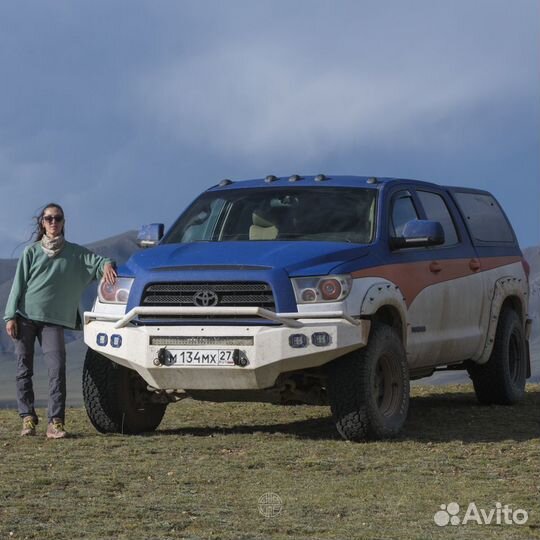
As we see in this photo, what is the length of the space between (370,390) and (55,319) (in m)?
2.68

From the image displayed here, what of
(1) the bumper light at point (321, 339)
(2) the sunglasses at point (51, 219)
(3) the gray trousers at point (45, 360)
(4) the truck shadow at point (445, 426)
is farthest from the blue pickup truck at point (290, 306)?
(2) the sunglasses at point (51, 219)

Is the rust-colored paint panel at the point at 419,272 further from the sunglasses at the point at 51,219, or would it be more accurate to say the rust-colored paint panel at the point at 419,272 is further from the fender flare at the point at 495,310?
the sunglasses at the point at 51,219

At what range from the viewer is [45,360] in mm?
11352

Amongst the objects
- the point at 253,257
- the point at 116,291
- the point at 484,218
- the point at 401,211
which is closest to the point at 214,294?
the point at 253,257

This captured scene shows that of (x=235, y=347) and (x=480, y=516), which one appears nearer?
(x=480, y=516)

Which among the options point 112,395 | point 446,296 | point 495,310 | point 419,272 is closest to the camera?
point 112,395

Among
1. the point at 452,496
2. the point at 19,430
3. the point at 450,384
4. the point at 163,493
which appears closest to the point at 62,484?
the point at 163,493

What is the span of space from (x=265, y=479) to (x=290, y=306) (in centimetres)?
164

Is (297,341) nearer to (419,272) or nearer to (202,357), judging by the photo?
(202,357)

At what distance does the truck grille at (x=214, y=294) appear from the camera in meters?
10.3

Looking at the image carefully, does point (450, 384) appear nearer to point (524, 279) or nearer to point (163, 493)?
point (524, 279)

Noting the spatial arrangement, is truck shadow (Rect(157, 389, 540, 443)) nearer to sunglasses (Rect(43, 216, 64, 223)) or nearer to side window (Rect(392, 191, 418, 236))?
side window (Rect(392, 191, 418, 236))

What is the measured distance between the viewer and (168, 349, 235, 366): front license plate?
33.4 feet

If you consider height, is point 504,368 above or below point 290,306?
below
